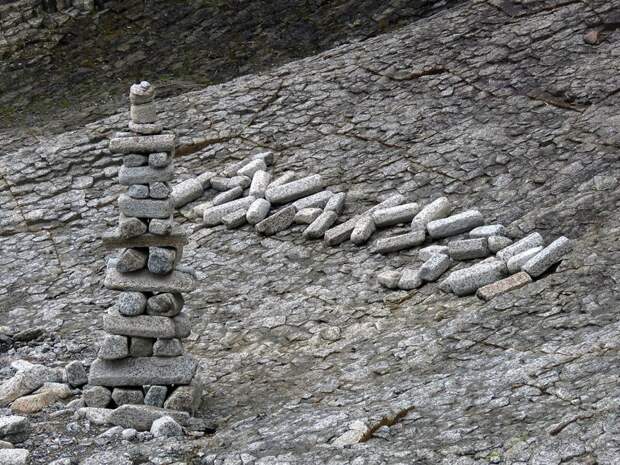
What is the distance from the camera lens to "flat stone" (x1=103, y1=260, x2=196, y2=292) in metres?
9.49

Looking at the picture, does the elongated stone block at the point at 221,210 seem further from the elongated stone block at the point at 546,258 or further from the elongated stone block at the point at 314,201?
the elongated stone block at the point at 546,258

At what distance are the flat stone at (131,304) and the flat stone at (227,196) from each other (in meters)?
4.24

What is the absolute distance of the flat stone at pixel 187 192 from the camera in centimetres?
1396

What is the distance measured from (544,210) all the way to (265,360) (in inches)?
133

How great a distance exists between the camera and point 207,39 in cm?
1695

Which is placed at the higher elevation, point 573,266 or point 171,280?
point 171,280

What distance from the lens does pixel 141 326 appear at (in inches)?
371

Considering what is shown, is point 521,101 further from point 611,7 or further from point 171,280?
point 171,280

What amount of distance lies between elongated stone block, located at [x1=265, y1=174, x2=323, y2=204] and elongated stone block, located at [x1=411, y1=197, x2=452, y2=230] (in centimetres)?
162

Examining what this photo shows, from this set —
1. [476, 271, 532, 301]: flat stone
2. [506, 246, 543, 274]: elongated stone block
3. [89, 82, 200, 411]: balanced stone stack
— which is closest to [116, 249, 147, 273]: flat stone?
[89, 82, 200, 411]: balanced stone stack

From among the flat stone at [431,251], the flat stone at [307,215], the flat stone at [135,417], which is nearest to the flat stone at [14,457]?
the flat stone at [135,417]

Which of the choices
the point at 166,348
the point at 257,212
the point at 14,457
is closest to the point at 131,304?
the point at 166,348

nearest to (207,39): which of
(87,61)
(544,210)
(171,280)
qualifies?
(87,61)

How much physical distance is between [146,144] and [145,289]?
1210 millimetres
